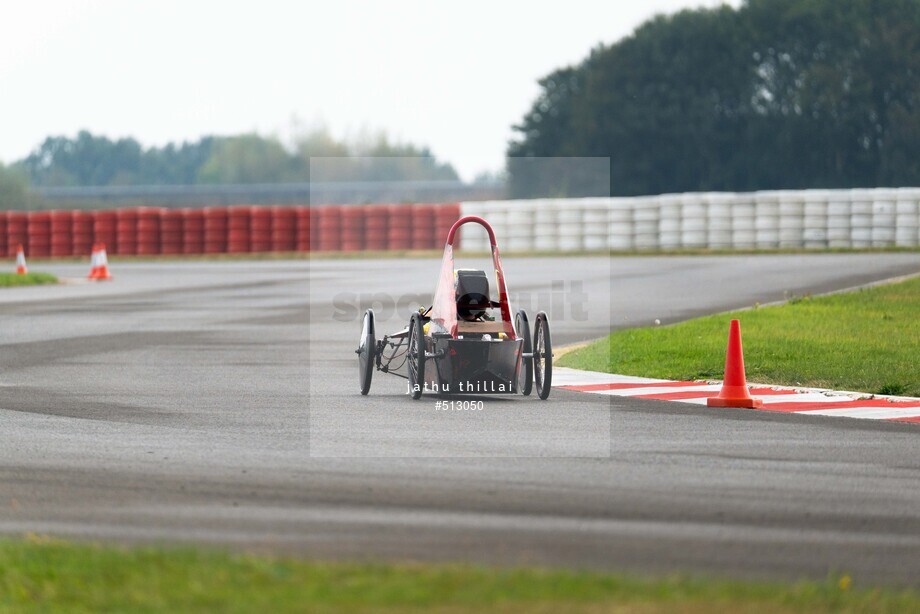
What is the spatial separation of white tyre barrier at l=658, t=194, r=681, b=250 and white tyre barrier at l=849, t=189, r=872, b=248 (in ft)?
15.3

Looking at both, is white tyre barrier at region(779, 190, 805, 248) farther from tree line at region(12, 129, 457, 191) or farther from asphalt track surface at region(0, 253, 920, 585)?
asphalt track surface at region(0, 253, 920, 585)

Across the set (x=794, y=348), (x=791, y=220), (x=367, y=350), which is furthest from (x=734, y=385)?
(x=791, y=220)

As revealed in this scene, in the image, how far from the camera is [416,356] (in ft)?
43.0

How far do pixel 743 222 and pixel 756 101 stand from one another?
3559 centimetres

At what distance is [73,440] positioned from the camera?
11.2 meters

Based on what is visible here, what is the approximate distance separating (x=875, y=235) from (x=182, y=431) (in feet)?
107

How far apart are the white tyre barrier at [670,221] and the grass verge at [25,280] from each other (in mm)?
16405

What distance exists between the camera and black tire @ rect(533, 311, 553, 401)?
1304 cm

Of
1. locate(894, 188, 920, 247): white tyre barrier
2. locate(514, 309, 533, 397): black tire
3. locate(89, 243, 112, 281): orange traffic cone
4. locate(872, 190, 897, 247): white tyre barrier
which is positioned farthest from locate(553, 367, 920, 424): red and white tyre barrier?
locate(872, 190, 897, 247): white tyre barrier

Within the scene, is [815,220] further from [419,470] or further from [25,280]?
[419,470]

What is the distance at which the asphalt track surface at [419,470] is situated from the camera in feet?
24.9

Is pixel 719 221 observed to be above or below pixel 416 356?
above

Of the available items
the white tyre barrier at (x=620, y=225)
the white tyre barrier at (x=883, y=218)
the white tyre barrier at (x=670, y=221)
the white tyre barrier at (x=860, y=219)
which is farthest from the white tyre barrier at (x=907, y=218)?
the white tyre barrier at (x=620, y=225)

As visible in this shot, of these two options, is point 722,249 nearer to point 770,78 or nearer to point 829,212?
point 829,212
